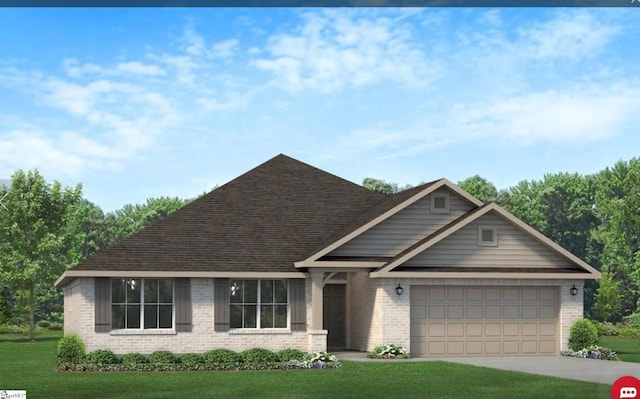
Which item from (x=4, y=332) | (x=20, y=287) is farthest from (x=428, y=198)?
(x=4, y=332)

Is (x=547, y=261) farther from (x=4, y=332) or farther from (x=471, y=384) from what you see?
(x=4, y=332)

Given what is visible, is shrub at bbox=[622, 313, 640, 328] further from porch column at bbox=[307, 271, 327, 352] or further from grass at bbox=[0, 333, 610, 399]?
grass at bbox=[0, 333, 610, 399]

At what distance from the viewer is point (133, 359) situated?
95.5ft

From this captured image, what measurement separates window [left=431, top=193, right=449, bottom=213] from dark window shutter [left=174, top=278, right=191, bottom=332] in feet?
28.6

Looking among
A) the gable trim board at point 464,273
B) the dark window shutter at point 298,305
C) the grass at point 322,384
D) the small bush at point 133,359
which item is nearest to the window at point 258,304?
the dark window shutter at point 298,305

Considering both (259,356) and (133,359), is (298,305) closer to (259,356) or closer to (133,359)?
(259,356)

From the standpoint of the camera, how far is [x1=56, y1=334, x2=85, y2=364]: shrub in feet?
94.8

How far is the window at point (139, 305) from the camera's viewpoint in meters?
30.3

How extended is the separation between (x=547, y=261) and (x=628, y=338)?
21.3 metres

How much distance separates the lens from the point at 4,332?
58.8m

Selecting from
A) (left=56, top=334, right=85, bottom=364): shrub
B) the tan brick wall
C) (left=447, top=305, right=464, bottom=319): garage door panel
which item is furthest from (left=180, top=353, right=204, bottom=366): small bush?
(left=447, top=305, right=464, bottom=319): garage door panel

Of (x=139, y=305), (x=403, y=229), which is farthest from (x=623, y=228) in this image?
(x=139, y=305)

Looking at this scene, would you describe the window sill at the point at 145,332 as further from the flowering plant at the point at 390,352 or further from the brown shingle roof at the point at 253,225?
the flowering plant at the point at 390,352

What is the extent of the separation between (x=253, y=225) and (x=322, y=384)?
1140 cm
